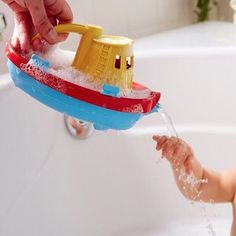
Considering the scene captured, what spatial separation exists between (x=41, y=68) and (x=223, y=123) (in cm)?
67

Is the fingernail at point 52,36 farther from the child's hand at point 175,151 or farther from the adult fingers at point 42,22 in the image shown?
the child's hand at point 175,151

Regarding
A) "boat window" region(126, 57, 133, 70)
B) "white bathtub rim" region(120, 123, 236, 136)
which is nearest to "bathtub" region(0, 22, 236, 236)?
"white bathtub rim" region(120, 123, 236, 136)

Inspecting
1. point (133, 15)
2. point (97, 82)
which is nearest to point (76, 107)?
point (97, 82)

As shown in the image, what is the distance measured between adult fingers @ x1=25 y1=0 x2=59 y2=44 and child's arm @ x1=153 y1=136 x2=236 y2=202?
1.06 feet

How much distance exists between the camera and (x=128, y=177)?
1325 millimetres

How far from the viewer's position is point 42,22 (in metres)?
0.80

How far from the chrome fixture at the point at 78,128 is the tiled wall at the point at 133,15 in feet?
0.88

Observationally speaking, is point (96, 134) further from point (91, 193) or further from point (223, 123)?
point (223, 123)

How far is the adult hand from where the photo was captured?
0.80 m

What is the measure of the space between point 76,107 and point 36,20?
0.14m

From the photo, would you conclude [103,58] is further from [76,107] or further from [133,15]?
[133,15]

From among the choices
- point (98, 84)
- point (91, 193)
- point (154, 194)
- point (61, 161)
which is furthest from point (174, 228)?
point (98, 84)

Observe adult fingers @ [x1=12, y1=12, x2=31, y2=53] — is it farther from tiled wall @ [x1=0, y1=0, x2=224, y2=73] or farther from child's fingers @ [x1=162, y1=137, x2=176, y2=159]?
tiled wall @ [x1=0, y1=0, x2=224, y2=73]

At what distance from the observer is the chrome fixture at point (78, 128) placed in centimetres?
120
